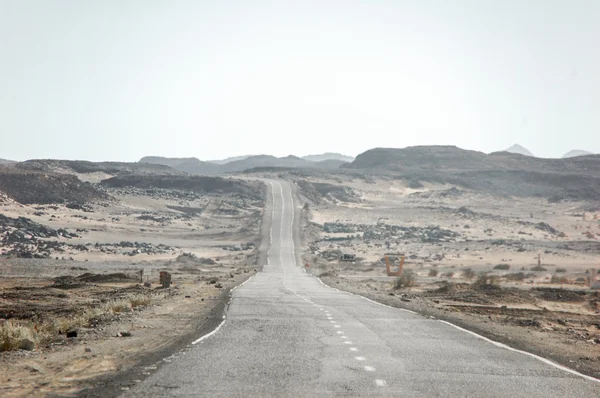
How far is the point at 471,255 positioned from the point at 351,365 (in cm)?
7833

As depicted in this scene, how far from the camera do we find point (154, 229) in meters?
108

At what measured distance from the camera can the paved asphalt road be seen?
10305 millimetres

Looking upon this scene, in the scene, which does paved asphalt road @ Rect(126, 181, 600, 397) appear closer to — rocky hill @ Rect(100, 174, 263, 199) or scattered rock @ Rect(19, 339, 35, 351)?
scattered rock @ Rect(19, 339, 35, 351)

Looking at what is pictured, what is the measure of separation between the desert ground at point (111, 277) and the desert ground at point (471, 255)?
337 inches

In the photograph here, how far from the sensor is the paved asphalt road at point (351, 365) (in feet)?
33.8

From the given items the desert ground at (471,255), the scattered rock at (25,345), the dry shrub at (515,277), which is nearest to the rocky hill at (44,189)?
the desert ground at (471,255)

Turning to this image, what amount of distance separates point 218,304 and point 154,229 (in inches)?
3250

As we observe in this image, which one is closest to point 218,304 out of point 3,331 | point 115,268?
point 3,331

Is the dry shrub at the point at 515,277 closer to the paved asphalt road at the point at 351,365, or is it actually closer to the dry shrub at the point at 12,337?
the paved asphalt road at the point at 351,365

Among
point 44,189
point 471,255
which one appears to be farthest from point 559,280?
point 44,189

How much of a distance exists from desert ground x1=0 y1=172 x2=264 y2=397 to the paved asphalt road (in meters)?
1.00

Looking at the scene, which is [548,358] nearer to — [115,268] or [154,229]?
[115,268]

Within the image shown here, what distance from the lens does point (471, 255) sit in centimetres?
8794

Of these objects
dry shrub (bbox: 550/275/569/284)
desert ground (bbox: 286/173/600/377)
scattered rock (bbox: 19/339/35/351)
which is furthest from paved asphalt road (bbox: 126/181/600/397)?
dry shrub (bbox: 550/275/569/284)
